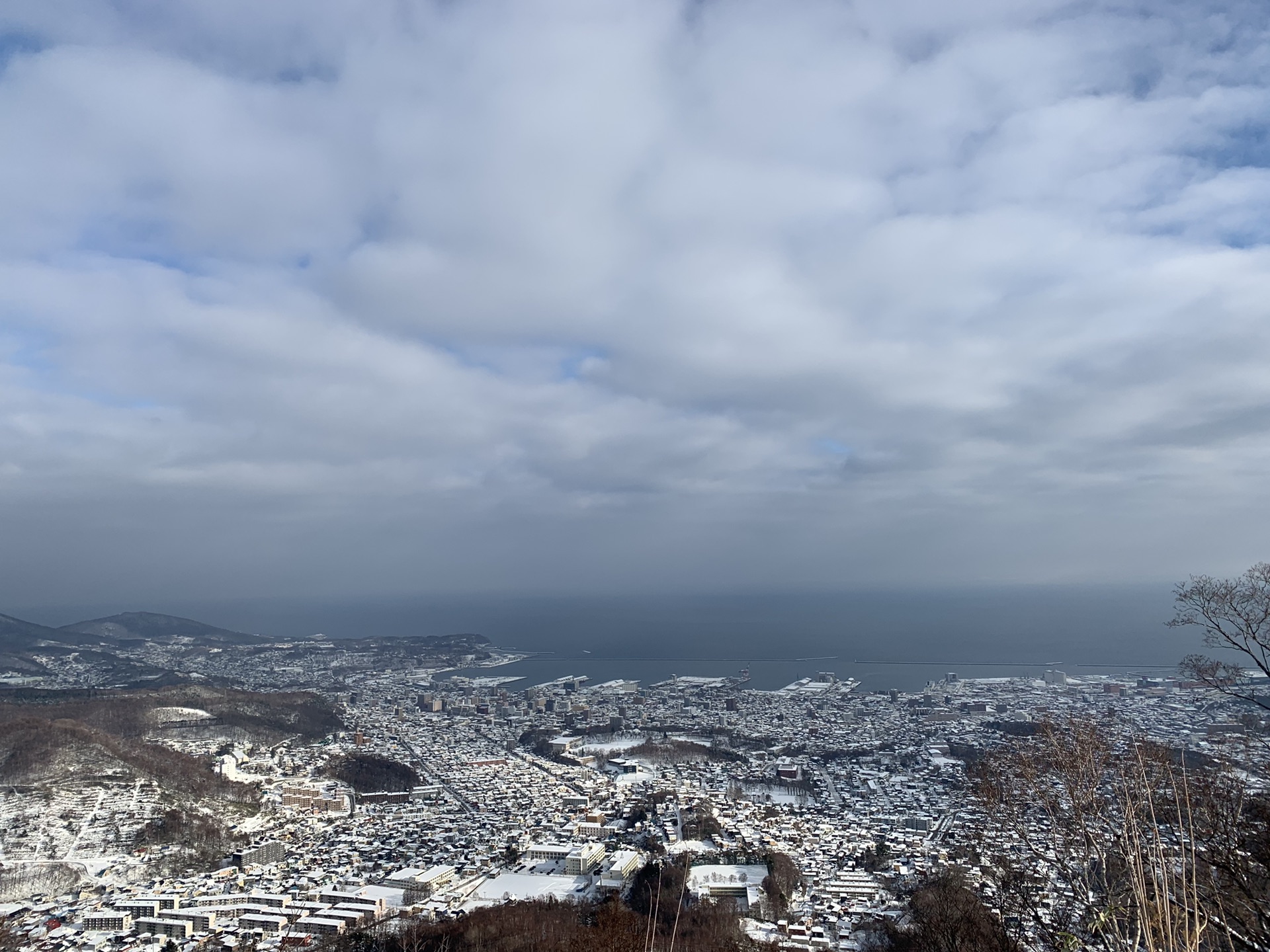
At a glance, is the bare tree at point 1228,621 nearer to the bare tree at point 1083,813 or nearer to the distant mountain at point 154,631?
the bare tree at point 1083,813

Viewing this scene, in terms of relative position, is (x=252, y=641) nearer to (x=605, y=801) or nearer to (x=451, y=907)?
(x=605, y=801)

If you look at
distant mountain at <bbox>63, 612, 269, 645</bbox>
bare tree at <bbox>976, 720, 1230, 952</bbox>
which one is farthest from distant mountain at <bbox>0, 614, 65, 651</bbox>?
bare tree at <bbox>976, 720, 1230, 952</bbox>

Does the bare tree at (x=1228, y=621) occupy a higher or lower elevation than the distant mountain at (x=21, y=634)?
higher

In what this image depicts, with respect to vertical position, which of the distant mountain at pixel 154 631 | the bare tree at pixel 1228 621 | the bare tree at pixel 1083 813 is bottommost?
the distant mountain at pixel 154 631

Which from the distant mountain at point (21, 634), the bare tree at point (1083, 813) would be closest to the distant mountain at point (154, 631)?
the distant mountain at point (21, 634)

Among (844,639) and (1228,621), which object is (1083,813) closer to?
(1228,621)

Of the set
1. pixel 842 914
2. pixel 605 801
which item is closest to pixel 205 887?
pixel 605 801

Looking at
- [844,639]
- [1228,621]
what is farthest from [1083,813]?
[844,639]

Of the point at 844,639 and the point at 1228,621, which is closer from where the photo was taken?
the point at 1228,621
